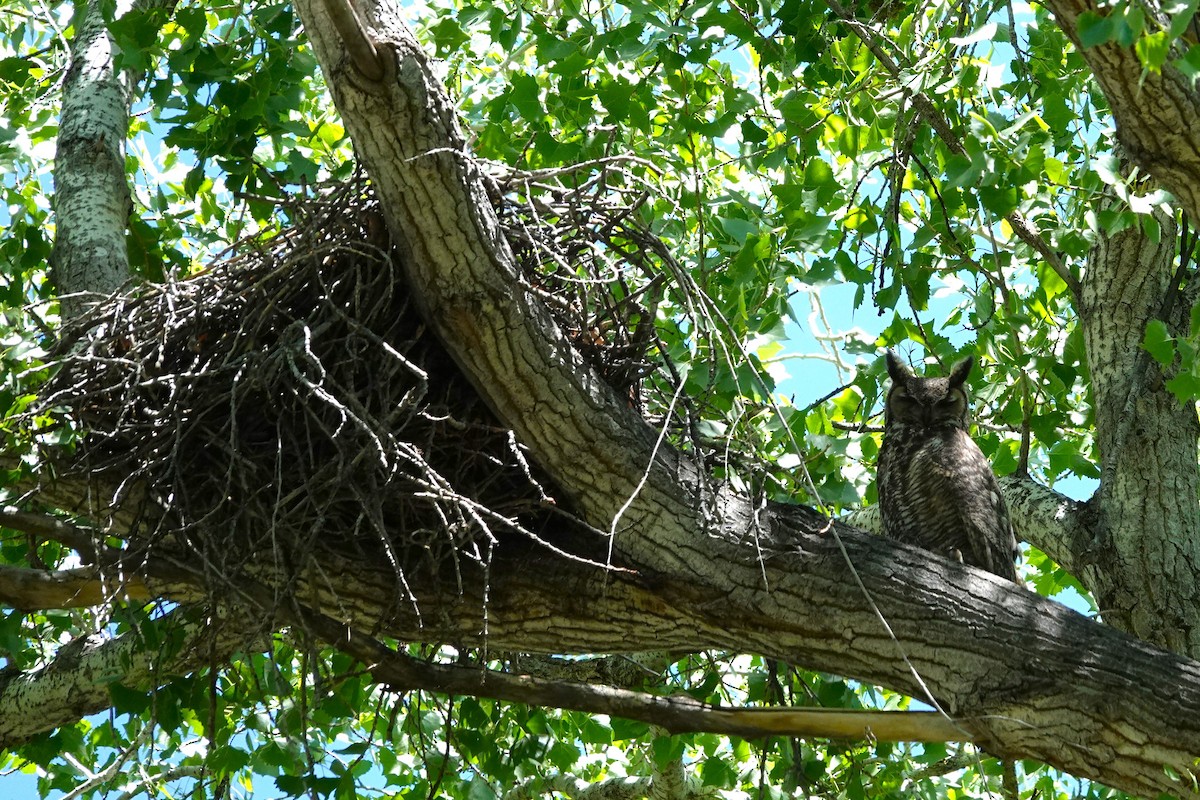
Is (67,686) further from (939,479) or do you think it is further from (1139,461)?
(1139,461)

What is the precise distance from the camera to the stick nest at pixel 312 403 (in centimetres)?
235

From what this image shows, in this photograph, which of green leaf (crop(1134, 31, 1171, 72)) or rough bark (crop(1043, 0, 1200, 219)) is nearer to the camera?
green leaf (crop(1134, 31, 1171, 72))

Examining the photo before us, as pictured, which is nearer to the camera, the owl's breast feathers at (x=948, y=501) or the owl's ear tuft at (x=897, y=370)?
the owl's breast feathers at (x=948, y=501)

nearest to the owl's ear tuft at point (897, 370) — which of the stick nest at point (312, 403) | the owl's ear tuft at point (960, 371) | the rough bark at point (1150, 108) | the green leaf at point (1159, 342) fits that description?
the owl's ear tuft at point (960, 371)

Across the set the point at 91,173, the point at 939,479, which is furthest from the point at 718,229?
the point at 91,173

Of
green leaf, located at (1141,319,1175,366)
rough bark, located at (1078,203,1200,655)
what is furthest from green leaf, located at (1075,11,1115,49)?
rough bark, located at (1078,203,1200,655)

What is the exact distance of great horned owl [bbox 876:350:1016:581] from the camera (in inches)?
148

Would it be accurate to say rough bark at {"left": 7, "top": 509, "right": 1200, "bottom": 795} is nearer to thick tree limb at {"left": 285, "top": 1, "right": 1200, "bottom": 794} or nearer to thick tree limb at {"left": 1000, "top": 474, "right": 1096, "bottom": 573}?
thick tree limb at {"left": 285, "top": 1, "right": 1200, "bottom": 794}

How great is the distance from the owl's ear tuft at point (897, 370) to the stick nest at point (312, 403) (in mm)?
1912

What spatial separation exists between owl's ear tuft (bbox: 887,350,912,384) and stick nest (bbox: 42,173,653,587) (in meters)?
1.91

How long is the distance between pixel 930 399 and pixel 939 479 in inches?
17.0

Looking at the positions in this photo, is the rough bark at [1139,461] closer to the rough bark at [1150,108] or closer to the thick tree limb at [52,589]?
the rough bark at [1150,108]

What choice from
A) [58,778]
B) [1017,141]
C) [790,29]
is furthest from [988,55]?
[58,778]

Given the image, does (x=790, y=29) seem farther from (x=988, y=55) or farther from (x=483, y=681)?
(x=483, y=681)
